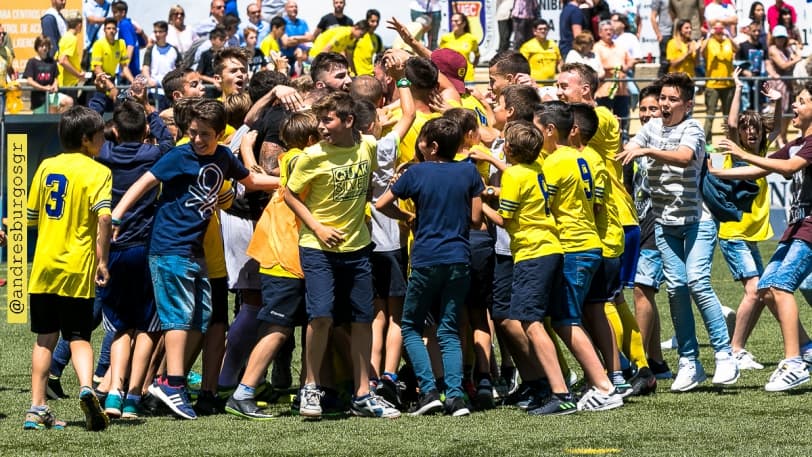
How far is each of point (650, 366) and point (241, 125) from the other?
3.03 metres

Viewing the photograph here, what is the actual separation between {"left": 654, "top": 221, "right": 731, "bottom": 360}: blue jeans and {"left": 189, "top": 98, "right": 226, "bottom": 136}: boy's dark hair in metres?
2.77

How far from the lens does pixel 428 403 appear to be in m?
7.88

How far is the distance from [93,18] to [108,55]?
3.27 feet

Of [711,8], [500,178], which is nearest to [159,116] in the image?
[500,178]

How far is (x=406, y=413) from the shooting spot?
802 centimetres

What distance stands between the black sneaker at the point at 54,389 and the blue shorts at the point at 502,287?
2741 millimetres

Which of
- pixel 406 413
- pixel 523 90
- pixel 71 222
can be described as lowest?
pixel 406 413

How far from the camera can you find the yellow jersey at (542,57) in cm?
1903

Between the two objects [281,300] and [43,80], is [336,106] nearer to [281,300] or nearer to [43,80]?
[281,300]

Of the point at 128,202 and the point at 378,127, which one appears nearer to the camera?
the point at 128,202

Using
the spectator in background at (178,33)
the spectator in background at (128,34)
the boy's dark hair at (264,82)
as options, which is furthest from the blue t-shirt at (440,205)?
the spectator in background at (178,33)

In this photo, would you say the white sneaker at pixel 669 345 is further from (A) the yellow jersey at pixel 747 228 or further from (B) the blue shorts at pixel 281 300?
(B) the blue shorts at pixel 281 300

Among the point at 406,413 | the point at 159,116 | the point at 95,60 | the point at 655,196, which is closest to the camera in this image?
the point at 406,413

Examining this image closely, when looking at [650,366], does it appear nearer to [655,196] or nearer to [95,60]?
[655,196]
